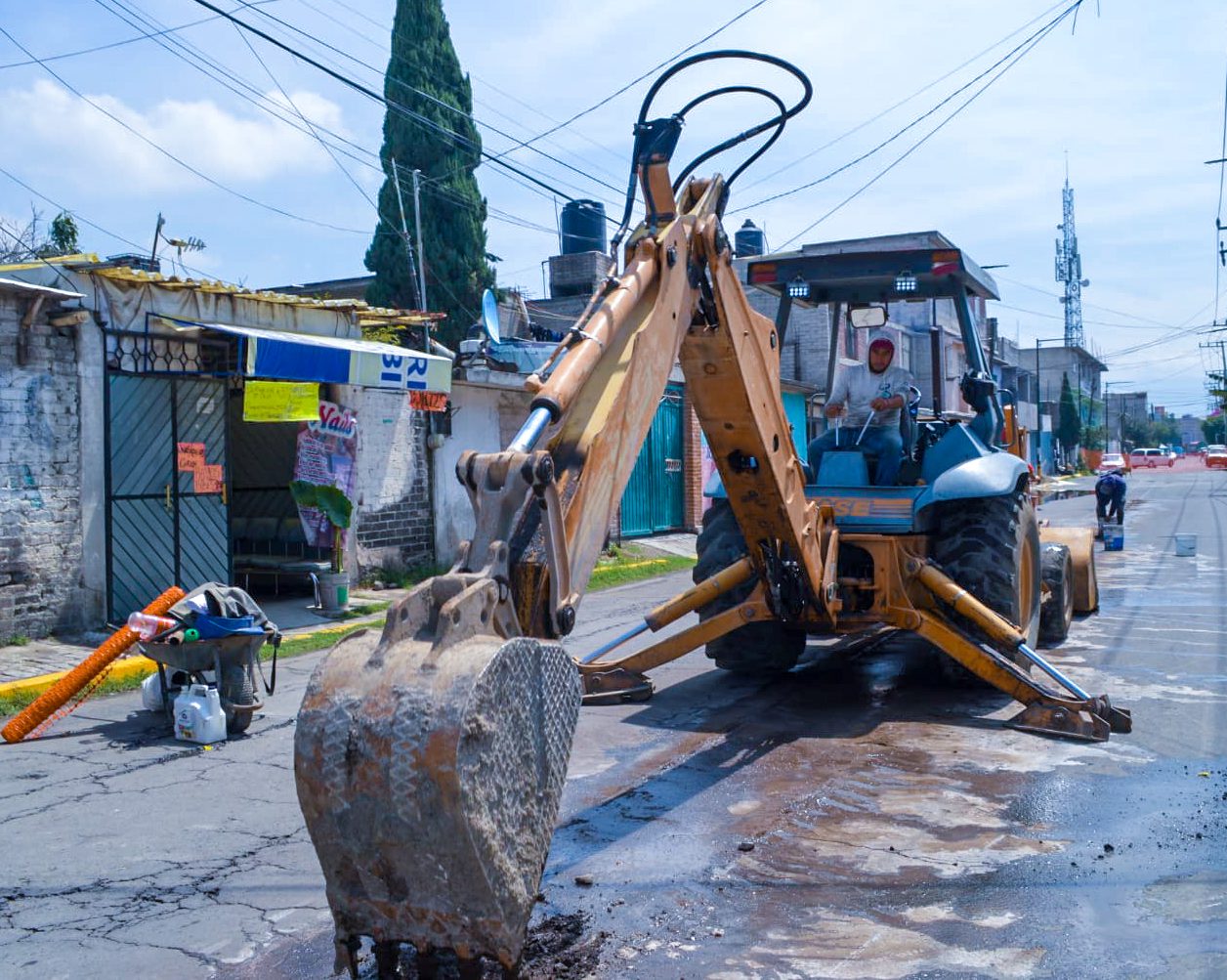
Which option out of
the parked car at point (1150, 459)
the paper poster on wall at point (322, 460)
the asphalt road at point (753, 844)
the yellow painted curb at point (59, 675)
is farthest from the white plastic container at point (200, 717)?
the parked car at point (1150, 459)

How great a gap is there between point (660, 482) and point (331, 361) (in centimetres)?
1071

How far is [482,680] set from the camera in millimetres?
3266

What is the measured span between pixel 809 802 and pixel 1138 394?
147379mm

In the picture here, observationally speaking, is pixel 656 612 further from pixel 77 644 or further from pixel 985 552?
pixel 77 644

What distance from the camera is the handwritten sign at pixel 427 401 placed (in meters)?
15.6

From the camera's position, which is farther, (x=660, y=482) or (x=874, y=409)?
(x=660, y=482)

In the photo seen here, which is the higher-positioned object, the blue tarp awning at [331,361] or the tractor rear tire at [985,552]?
the blue tarp awning at [331,361]

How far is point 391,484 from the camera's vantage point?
15586mm

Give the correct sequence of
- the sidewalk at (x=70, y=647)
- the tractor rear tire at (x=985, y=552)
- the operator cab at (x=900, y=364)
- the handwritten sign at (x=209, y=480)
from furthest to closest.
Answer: the handwritten sign at (x=209, y=480)
the sidewalk at (x=70, y=647)
the operator cab at (x=900, y=364)
the tractor rear tire at (x=985, y=552)

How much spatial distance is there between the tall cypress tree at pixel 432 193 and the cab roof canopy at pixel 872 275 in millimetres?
20015

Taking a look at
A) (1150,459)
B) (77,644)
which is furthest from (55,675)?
(1150,459)

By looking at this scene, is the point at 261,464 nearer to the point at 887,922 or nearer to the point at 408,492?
the point at 408,492

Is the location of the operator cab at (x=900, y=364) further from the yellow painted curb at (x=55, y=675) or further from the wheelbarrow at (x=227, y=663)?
the yellow painted curb at (x=55, y=675)

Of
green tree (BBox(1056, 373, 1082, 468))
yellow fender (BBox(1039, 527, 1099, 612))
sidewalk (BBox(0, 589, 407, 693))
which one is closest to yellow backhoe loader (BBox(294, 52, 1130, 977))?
yellow fender (BBox(1039, 527, 1099, 612))
